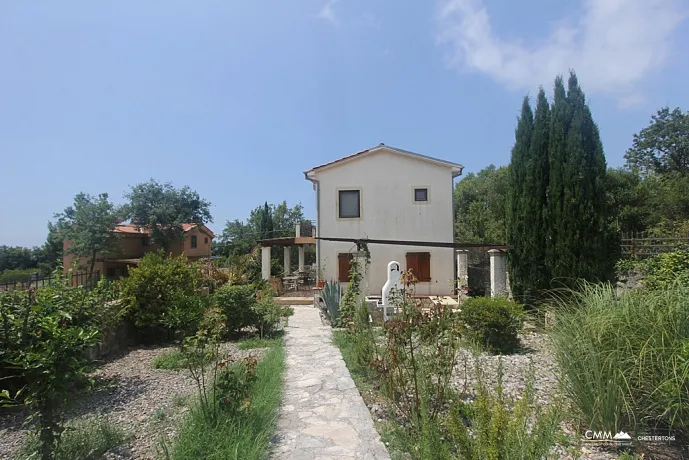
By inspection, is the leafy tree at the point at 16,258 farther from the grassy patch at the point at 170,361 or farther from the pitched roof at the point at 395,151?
the grassy patch at the point at 170,361

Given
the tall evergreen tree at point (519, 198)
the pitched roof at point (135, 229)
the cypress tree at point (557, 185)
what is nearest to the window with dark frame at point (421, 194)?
the tall evergreen tree at point (519, 198)

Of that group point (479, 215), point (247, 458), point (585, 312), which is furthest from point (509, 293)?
point (479, 215)

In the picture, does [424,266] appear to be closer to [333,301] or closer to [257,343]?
[333,301]

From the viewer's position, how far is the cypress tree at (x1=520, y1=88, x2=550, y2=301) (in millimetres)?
11422

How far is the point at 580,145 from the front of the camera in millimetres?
11016

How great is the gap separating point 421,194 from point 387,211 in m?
1.81

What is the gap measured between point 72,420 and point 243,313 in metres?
4.21

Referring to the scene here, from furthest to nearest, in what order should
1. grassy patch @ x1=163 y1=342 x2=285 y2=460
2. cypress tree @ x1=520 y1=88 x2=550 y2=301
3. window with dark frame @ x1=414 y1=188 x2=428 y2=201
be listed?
window with dark frame @ x1=414 y1=188 x2=428 y2=201
cypress tree @ x1=520 y1=88 x2=550 y2=301
grassy patch @ x1=163 y1=342 x2=285 y2=460

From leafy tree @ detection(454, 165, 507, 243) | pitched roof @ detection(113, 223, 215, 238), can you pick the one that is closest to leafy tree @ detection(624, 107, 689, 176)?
leafy tree @ detection(454, 165, 507, 243)

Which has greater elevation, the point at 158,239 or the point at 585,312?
the point at 158,239

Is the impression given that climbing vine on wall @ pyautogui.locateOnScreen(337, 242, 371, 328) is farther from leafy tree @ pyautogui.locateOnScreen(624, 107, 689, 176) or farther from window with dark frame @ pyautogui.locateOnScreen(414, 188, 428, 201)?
leafy tree @ pyautogui.locateOnScreen(624, 107, 689, 176)

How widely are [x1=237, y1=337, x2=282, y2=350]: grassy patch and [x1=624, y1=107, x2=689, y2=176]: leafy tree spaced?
31.2 m

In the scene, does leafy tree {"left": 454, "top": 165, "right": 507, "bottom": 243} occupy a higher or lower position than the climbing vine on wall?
higher

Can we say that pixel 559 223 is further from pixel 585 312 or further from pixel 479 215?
pixel 479 215
